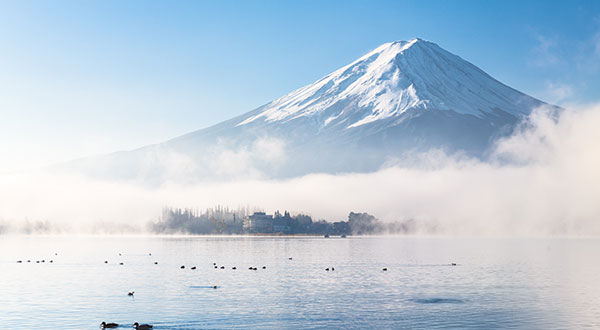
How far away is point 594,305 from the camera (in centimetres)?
6525

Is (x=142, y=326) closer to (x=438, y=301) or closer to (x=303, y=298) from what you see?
(x=303, y=298)

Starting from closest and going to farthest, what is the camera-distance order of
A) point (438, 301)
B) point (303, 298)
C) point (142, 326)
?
point (142, 326)
point (438, 301)
point (303, 298)

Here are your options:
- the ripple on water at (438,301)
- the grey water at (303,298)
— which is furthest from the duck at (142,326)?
the ripple on water at (438,301)

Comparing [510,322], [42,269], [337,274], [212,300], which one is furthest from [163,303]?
[42,269]

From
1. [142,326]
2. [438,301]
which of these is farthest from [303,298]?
[142,326]

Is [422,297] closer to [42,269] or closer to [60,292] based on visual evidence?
[60,292]

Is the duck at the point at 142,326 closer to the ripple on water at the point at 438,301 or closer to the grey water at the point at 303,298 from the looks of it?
the grey water at the point at 303,298

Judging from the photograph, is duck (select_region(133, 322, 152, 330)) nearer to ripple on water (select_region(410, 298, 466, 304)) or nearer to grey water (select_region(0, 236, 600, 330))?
grey water (select_region(0, 236, 600, 330))

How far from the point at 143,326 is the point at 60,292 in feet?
95.6

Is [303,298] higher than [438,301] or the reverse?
higher

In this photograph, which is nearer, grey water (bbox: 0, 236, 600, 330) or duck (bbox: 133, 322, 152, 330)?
duck (bbox: 133, 322, 152, 330)

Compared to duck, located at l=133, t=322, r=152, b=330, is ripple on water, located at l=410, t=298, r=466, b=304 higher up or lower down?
higher up

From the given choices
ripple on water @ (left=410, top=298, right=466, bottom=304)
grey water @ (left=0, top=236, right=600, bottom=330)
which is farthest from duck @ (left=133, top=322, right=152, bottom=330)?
ripple on water @ (left=410, top=298, right=466, bottom=304)

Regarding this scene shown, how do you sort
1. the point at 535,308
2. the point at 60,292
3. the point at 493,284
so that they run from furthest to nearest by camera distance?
the point at 493,284 < the point at 60,292 < the point at 535,308
